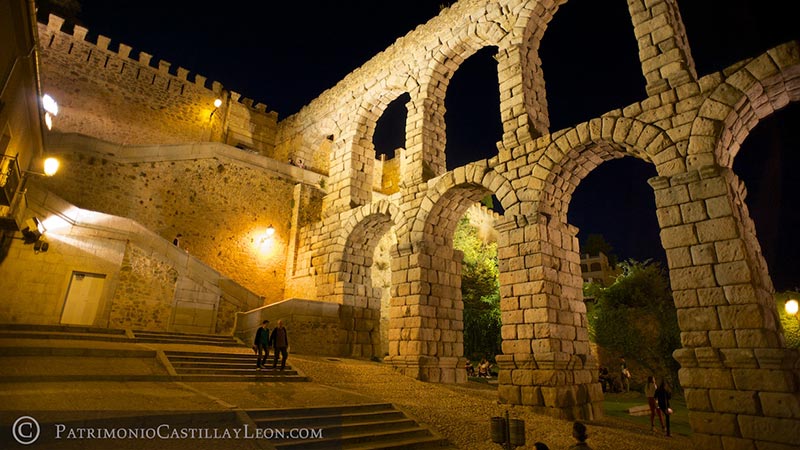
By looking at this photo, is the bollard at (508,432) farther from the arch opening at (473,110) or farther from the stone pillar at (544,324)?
the arch opening at (473,110)

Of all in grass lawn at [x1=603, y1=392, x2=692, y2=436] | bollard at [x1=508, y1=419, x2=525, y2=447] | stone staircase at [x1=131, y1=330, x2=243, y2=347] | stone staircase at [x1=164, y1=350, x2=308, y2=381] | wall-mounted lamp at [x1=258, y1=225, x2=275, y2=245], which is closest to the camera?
bollard at [x1=508, y1=419, x2=525, y2=447]

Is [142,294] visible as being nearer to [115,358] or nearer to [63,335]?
[63,335]

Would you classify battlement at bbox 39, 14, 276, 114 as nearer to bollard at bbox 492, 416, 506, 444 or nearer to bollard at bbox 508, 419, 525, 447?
bollard at bbox 492, 416, 506, 444

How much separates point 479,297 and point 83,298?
15849mm

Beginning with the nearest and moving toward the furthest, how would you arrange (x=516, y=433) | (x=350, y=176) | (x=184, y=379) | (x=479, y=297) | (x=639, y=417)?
(x=516, y=433)
(x=184, y=379)
(x=639, y=417)
(x=350, y=176)
(x=479, y=297)

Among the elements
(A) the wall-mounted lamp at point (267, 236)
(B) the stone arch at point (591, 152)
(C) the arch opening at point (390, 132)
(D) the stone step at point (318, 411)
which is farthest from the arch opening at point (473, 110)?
(D) the stone step at point (318, 411)

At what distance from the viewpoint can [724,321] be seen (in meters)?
6.16

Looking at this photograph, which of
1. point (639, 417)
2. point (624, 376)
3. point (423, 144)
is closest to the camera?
point (639, 417)

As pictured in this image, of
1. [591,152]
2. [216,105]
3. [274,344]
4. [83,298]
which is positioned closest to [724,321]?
[591,152]

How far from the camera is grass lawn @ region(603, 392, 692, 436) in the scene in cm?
918

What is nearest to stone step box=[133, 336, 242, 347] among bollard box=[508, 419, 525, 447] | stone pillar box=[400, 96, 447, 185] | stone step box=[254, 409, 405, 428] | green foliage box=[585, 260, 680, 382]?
stone step box=[254, 409, 405, 428]

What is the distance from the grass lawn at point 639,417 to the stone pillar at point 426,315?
13.6ft

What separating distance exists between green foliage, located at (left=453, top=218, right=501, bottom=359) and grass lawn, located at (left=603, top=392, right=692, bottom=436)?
5460 mm

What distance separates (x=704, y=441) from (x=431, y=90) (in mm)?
11121
